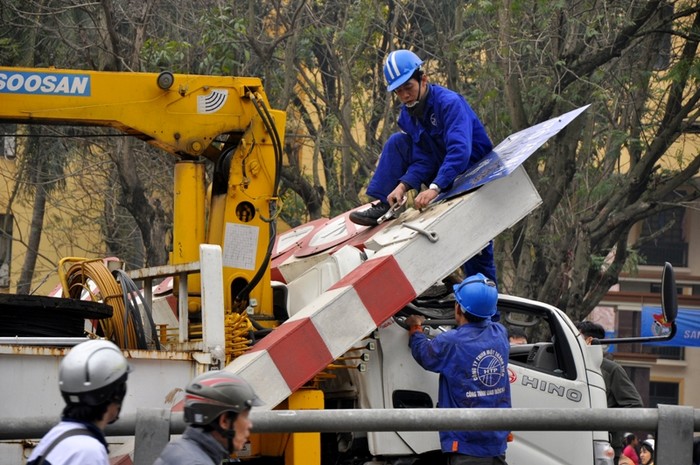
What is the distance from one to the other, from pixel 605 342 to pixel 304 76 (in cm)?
1093

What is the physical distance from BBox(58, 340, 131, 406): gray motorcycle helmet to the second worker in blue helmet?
3712 millimetres

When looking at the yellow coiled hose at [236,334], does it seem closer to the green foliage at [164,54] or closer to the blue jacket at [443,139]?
the blue jacket at [443,139]

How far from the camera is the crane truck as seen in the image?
6527 mm

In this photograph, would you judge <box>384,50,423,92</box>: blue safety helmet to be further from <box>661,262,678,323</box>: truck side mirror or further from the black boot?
<box>661,262,678,323</box>: truck side mirror

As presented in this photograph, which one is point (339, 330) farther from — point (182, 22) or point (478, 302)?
point (182, 22)

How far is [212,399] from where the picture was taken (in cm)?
392

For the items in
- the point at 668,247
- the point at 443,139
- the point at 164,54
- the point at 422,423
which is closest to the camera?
the point at 422,423

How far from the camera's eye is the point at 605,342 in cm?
850

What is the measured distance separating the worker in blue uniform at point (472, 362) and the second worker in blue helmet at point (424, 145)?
870mm

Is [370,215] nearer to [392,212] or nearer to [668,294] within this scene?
[392,212]

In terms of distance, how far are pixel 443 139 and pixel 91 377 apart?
174 inches

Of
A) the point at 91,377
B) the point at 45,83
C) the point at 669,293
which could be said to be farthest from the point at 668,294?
the point at 91,377

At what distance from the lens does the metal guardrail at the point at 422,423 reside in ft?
17.5

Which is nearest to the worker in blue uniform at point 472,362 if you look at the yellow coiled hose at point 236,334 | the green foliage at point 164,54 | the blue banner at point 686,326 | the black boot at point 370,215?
the yellow coiled hose at point 236,334
